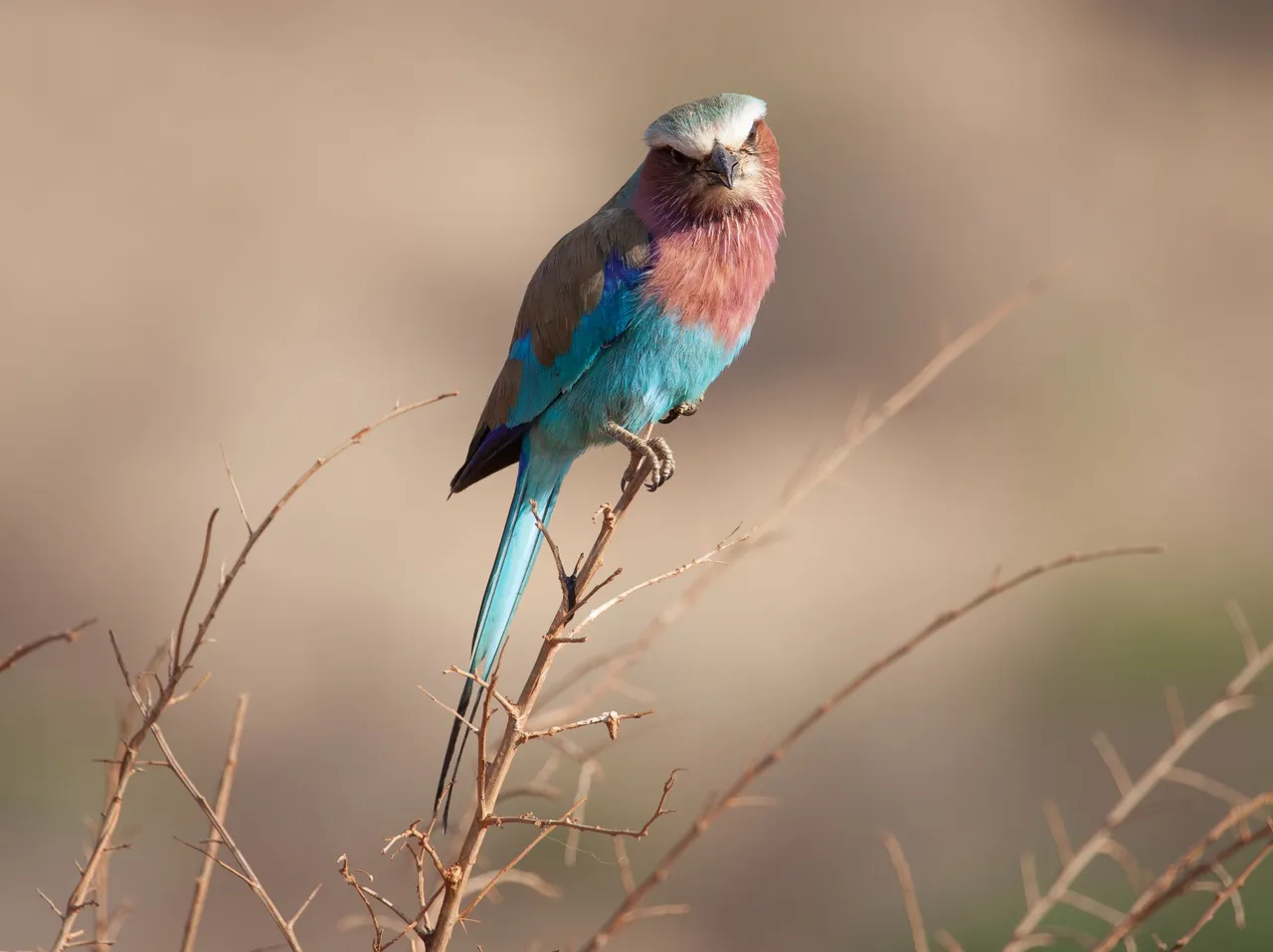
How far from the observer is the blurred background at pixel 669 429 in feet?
20.7

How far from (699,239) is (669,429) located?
5.56m

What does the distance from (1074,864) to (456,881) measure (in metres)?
0.79

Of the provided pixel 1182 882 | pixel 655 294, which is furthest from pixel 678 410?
pixel 1182 882

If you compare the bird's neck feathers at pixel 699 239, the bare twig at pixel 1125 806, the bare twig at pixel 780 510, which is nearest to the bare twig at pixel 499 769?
the bare twig at pixel 780 510

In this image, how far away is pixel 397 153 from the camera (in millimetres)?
10188

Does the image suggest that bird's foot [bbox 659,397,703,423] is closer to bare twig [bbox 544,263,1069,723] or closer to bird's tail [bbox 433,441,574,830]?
bird's tail [bbox 433,441,574,830]

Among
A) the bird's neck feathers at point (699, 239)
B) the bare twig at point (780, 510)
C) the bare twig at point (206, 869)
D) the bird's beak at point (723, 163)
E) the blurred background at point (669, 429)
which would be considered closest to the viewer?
the bare twig at point (206, 869)

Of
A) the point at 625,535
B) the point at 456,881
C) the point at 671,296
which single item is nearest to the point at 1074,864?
the point at 456,881

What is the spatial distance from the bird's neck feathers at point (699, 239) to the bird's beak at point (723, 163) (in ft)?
0.23

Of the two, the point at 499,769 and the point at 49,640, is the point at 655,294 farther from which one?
the point at 49,640

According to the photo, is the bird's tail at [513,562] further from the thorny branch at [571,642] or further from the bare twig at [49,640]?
the bare twig at [49,640]

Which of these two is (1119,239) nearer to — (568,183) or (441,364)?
(568,183)

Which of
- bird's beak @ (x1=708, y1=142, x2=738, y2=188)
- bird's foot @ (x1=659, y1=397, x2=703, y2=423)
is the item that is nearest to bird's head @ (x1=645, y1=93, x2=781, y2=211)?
bird's beak @ (x1=708, y1=142, x2=738, y2=188)

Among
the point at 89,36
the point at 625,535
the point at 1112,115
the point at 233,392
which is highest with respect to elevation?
the point at 89,36
